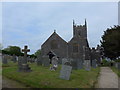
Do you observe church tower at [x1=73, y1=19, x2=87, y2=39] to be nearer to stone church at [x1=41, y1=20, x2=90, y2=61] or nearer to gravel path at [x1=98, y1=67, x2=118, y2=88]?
stone church at [x1=41, y1=20, x2=90, y2=61]

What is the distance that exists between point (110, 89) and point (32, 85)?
13.8 ft

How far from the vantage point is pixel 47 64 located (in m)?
19.4

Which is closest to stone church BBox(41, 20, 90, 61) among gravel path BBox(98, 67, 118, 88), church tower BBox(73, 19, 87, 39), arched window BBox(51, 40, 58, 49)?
arched window BBox(51, 40, 58, 49)

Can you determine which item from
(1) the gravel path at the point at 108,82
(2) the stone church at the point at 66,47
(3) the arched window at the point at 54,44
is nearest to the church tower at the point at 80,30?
(2) the stone church at the point at 66,47

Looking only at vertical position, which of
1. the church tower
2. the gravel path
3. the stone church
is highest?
the church tower

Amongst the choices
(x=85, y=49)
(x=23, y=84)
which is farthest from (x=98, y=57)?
(x=23, y=84)

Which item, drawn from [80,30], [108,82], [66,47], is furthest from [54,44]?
[108,82]

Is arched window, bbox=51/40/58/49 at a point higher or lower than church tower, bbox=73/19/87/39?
lower

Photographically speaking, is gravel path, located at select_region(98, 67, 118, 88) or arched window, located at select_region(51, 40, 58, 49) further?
arched window, located at select_region(51, 40, 58, 49)

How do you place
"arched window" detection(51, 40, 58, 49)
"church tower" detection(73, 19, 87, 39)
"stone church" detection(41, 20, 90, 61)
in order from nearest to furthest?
"stone church" detection(41, 20, 90, 61), "arched window" detection(51, 40, 58, 49), "church tower" detection(73, 19, 87, 39)

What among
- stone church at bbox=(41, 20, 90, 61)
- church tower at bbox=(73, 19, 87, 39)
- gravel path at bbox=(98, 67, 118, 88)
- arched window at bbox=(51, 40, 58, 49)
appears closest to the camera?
gravel path at bbox=(98, 67, 118, 88)

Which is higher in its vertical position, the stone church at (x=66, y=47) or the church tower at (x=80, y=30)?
the church tower at (x=80, y=30)

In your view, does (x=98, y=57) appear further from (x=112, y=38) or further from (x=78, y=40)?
(x=112, y=38)

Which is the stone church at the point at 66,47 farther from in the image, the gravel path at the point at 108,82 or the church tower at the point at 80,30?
the gravel path at the point at 108,82
